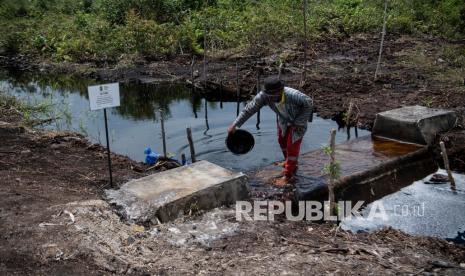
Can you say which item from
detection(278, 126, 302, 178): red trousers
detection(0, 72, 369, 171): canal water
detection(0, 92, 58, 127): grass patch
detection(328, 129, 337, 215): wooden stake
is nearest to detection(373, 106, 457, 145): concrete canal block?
detection(0, 72, 369, 171): canal water

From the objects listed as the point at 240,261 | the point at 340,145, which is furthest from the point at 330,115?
the point at 240,261

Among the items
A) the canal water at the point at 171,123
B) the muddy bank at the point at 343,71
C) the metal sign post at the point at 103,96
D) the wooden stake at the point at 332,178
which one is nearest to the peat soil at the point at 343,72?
the muddy bank at the point at 343,71

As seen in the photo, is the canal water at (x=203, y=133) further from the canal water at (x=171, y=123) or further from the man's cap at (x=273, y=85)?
the man's cap at (x=273, y=85)

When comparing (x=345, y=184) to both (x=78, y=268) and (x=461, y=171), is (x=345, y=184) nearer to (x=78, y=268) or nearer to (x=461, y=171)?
(x=461, y=171)

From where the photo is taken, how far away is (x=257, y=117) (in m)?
12.0

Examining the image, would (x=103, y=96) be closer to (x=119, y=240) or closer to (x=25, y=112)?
(x=119, y=240)

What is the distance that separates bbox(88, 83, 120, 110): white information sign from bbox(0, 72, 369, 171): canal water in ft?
10.4

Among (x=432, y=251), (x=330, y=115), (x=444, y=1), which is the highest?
(x=444, y=1)

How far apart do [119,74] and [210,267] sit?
47.9 feet

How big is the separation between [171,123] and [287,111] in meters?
5.69

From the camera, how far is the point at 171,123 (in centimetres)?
1235

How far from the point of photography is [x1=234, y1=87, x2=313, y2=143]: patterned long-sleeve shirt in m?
7.05

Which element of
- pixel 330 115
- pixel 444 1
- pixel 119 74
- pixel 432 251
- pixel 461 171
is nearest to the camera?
pixel 432 251

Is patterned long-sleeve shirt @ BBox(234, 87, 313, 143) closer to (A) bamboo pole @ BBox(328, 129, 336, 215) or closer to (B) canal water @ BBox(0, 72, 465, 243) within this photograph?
(A) bamboo pole @ BBox(328, 129, 336, 215)
